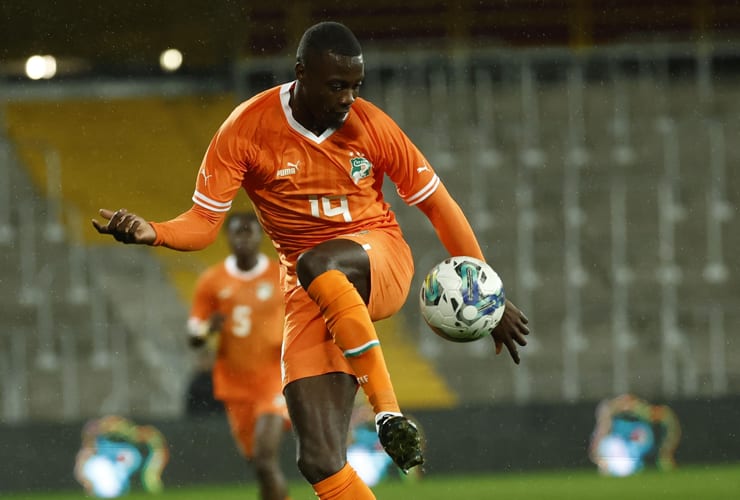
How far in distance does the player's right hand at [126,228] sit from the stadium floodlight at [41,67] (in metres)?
8.83

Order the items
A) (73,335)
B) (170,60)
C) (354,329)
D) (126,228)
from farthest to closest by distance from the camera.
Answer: (170,60)
(73,335)
(354,329)
(126,228)

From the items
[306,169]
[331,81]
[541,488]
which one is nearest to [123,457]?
[541,488]

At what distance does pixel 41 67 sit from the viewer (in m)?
12.6

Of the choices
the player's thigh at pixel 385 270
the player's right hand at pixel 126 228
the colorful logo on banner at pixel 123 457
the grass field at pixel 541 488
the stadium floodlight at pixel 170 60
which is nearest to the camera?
the player's right hand at pixel 126 228

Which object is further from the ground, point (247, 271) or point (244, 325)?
point (247, 271)

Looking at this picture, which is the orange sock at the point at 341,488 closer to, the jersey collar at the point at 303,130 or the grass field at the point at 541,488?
the jersey collar at the point at 303,130

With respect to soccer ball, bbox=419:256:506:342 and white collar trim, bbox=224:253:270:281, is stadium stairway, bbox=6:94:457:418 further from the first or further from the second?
soccer ball, bbox=419:256:506:342

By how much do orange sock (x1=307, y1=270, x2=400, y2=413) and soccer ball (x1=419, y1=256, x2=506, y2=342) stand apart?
0.31 metres

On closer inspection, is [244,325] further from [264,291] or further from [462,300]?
[462,300]

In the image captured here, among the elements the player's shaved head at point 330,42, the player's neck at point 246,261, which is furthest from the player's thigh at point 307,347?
the player's neck at point 246,261

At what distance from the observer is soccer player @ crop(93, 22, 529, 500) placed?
4.01 meters

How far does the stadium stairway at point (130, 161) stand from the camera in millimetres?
11125

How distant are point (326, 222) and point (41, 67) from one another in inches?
351

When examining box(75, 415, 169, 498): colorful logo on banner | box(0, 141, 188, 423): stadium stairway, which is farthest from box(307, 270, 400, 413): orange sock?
box(0, 141, 188, 423): stadium stairway
